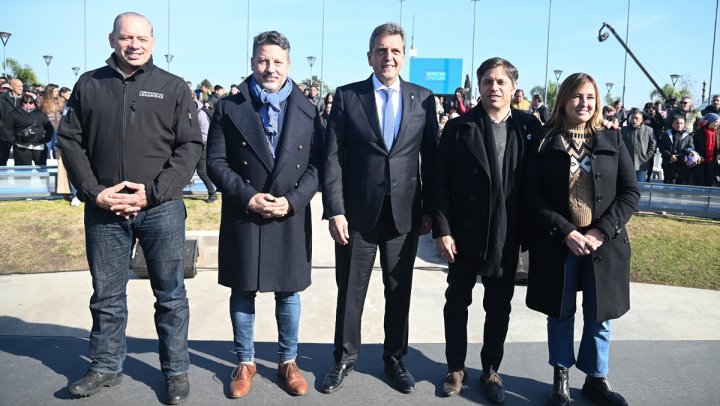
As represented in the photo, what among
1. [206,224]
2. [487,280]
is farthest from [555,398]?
[206,224]

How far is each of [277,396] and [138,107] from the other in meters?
1.83

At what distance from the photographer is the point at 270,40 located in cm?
323

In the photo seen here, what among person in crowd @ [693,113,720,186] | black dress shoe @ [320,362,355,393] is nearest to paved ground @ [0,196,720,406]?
black dress shoe @ [320,362,355,393]

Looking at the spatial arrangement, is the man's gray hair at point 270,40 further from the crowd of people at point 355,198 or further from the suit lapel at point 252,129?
the suit lapel at point 252,129

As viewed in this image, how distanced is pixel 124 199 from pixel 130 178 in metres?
0.14

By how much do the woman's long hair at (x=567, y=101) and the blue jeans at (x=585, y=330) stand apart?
2.51 ft

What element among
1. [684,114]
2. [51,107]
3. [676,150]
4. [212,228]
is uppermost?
[684,114]

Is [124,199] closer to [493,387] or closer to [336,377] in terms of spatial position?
[336,377]

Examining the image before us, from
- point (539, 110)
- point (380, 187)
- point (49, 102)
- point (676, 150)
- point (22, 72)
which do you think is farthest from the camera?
point (22, 72)

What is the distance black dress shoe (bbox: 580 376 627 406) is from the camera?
3.16m

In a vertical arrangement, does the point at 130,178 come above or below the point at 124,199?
above

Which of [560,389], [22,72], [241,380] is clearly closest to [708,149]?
[560,389]

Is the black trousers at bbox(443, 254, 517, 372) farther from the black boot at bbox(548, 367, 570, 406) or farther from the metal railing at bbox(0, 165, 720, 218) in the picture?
the metal railing at bbox(0, 165, 720, 218)

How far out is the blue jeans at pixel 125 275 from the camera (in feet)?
10.4
